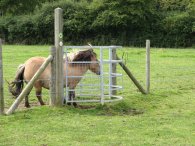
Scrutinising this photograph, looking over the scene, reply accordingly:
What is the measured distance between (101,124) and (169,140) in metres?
Answer: 1.54

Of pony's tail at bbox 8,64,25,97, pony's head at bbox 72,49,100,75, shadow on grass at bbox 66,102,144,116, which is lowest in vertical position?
shadow on grass at bbox 66,102,144,116

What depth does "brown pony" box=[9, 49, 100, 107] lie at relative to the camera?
9.86m

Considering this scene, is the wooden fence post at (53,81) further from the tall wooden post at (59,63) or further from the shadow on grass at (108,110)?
the shadow on grass at (108,110)

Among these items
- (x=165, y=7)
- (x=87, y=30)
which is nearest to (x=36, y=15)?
(x=87, y=30)

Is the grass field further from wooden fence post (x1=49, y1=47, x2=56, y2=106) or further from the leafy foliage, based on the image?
the leafy foliage

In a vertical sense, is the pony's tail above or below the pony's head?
below

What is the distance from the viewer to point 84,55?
10.1 metres

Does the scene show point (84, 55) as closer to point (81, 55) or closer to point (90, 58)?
point (81, 55)

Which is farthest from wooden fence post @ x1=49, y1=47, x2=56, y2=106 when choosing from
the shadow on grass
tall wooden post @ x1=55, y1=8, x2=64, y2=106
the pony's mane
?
the pony's mane

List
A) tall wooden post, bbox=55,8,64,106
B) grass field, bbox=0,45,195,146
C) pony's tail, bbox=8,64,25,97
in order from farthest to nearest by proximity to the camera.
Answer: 1. pony's tail, bbox=8,64,25,97
2. tall wooden post, bbox=55,8,64,106
3. grass field, bbox=0,45,195,146

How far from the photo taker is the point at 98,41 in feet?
158

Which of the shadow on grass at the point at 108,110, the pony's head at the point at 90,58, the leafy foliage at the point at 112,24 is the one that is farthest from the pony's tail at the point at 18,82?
the leafy foliage at the point at 112,24

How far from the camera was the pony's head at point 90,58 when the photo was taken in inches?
398

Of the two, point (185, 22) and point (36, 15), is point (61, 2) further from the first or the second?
point (185, 22)
